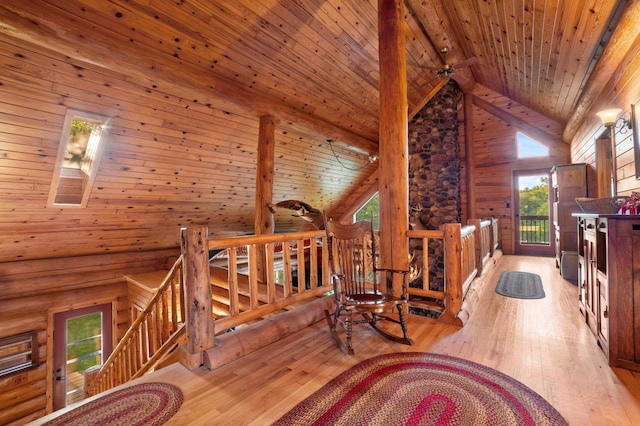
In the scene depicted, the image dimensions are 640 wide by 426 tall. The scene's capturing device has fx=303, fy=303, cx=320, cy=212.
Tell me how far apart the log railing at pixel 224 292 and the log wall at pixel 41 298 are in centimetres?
74

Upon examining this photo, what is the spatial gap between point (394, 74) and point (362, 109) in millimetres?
2706

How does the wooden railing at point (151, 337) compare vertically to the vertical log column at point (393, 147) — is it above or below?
below

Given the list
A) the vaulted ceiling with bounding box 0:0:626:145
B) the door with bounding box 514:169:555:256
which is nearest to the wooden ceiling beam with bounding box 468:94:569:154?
the door with bounding box 514:169:555:256

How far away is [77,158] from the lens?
3.98m

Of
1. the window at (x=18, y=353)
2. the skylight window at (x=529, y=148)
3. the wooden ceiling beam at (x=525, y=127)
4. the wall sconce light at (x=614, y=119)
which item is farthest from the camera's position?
the skylight window at (x=529, y=148)

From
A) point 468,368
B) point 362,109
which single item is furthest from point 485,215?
point 468,368

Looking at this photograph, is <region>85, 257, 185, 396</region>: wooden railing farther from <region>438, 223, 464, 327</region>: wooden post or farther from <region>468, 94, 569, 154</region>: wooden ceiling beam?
<region>468, 94, 569, 154</region>: wooden ceiling beam

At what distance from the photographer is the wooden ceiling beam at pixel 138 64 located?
95.4 inches

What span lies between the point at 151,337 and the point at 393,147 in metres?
3.35

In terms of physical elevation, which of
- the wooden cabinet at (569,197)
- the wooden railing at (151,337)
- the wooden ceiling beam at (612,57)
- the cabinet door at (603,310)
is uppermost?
the wooden ceiling beam at (612,57)

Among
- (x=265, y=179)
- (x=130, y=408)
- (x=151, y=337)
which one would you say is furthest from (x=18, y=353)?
(x=130, y=408)

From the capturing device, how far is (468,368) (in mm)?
1974

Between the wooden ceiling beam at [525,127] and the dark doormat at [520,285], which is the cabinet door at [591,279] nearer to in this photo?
the dark doormat at [520,285]

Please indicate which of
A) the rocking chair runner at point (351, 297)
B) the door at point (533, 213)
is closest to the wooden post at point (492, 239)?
the door at point (533, 213)
